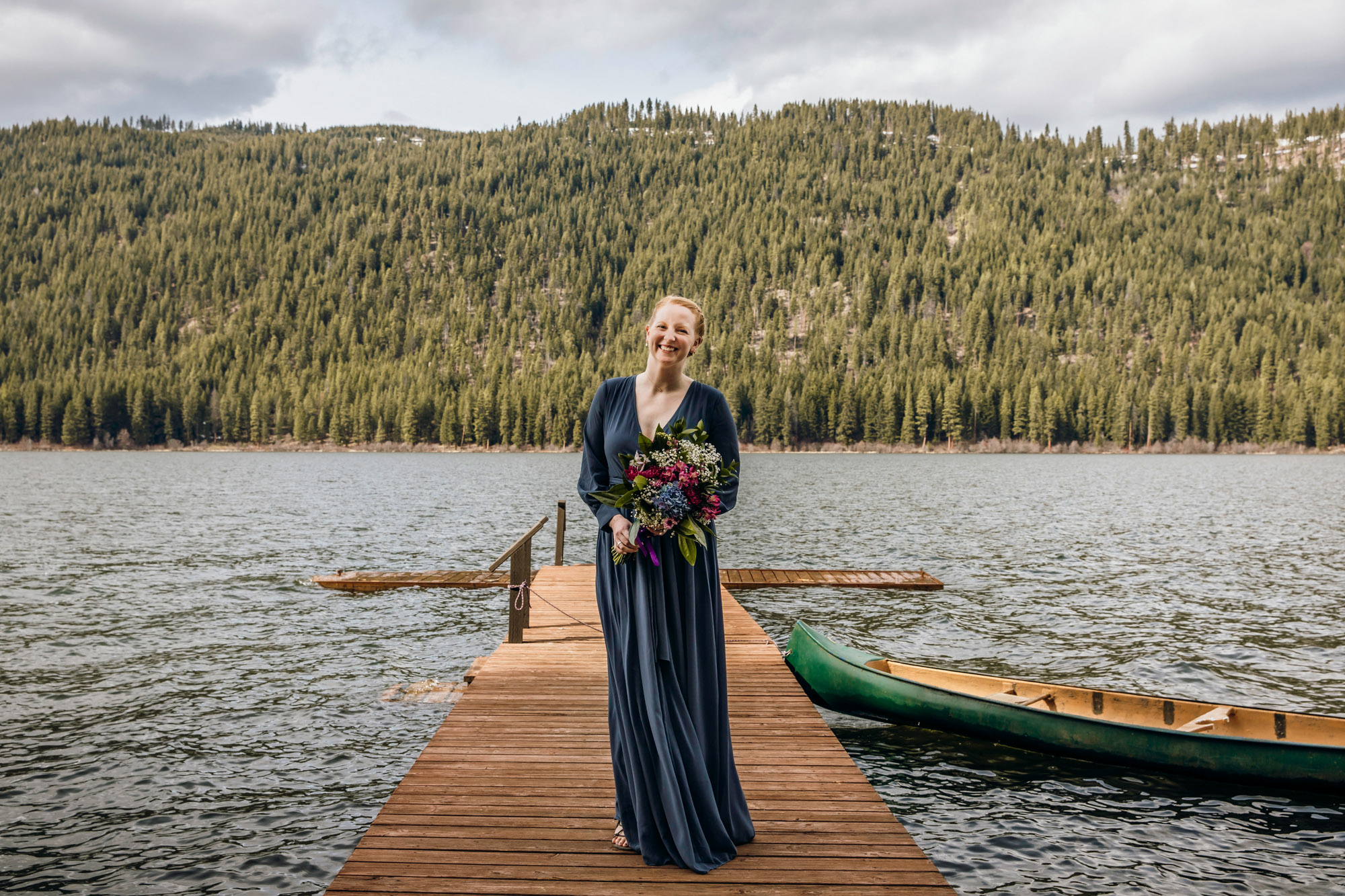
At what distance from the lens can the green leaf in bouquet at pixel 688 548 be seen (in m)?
4.42

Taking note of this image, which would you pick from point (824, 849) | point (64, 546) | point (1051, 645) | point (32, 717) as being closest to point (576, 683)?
point (824, 849)

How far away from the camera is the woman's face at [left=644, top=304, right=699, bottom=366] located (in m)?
4.48

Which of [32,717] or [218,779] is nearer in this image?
[218,779]

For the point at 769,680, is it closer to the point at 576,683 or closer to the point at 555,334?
the point at 576,683

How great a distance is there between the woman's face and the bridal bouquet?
35cm

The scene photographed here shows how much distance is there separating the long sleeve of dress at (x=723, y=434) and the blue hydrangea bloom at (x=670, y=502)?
332mm

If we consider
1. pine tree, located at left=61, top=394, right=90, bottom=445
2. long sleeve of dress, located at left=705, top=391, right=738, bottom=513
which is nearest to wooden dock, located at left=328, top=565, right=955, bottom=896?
long sleeve of dress, located at left=705, top=391, right=738, bottom=513

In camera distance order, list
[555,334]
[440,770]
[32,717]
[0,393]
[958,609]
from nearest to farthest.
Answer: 1. [440,770]
2. [32,717]
3. [958,609]
4. [0,393]
5. [555,334]

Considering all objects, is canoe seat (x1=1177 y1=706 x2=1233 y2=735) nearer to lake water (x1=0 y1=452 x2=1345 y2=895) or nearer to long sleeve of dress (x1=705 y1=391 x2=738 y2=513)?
lake water (x1=0 y1=452 x2=1345 y2=895)

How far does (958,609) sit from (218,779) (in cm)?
1610

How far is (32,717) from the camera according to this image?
39.7 feet

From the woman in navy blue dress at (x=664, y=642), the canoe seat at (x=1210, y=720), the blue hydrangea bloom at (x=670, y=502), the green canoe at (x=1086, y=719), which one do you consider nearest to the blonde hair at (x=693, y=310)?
the woman in navy blue dress at (x=664, y=642)

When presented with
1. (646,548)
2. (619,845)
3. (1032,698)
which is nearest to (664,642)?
(646,548)

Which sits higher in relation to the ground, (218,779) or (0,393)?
(0,393)
